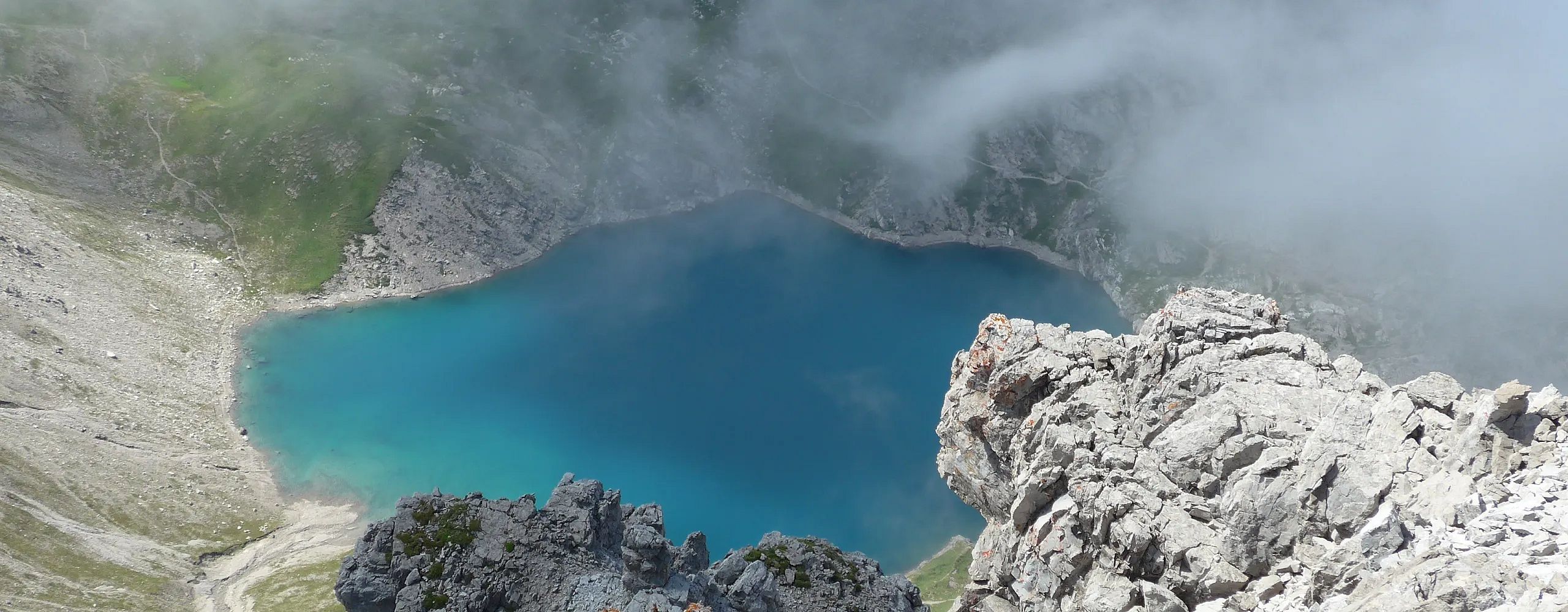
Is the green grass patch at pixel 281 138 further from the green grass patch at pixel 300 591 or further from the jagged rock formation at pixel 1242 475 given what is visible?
the jagged rock formation at pixel 1242 475

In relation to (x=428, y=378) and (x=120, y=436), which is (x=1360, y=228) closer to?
(x=428, y=378)

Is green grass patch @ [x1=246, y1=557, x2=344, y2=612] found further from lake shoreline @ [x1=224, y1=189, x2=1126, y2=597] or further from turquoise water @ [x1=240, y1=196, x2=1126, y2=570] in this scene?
turquoise water @ [x1=240, y1=196, x2=1126, y2=570]

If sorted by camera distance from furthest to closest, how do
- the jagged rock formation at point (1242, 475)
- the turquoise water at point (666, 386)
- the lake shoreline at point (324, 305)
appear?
1. the turquoise water at point (666, 386)
2. the lake shoreline at point (324, 305)
3. the jagged rock formation at point (1242, 475)

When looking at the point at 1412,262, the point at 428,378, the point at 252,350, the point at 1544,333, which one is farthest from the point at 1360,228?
the point at 252,350

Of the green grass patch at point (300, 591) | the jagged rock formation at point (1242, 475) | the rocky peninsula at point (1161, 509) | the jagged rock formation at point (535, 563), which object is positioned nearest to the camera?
the jagged rock formation at point (1242, 475)

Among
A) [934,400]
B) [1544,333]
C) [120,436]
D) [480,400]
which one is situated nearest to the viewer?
[120,436]

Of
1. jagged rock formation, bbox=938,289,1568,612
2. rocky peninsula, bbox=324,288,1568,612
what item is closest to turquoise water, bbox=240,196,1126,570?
rocky peninsula, bbox=324,288,1568,612

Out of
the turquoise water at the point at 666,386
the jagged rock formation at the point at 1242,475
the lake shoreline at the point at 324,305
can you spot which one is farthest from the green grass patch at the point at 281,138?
the jagged rock formation at the point at 1242,475

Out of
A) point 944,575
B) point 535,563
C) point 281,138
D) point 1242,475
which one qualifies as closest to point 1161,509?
point 1242,475
